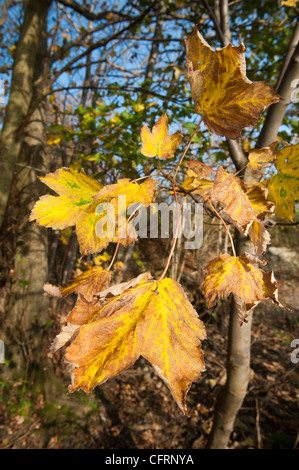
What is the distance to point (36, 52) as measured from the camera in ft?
9.57

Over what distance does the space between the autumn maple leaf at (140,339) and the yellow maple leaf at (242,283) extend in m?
0.12

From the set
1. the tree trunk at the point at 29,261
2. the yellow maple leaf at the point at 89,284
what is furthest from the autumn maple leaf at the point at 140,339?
the tree trunk at the point at 29,261

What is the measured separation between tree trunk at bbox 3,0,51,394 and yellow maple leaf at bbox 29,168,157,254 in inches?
87.9

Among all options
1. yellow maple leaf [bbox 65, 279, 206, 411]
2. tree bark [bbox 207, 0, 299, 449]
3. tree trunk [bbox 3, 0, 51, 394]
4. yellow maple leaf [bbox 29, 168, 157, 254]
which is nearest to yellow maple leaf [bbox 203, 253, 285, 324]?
yellow maple leaf [bbox 65, 279, 206, 411]

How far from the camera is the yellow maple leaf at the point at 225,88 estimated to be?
0.47 meters

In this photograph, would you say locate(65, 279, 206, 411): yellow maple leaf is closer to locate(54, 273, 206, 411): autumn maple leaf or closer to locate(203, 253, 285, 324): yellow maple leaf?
locate(54, 273, 206, 411): autumn maple leaf

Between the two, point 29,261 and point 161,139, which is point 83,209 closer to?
point 161,139

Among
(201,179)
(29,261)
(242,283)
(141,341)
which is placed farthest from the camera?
(29,261)

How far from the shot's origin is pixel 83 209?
596mm

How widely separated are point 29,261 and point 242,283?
2.71 m

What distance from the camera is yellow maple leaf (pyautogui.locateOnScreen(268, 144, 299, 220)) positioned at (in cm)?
66

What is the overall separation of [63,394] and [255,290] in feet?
9.75

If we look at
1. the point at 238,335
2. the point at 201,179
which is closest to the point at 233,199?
the point at 201,179

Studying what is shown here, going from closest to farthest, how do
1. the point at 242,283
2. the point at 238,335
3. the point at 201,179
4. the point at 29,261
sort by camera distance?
the point at 242,283 < the point at 201,179 < the point at 238,335 < the point at 29,261
